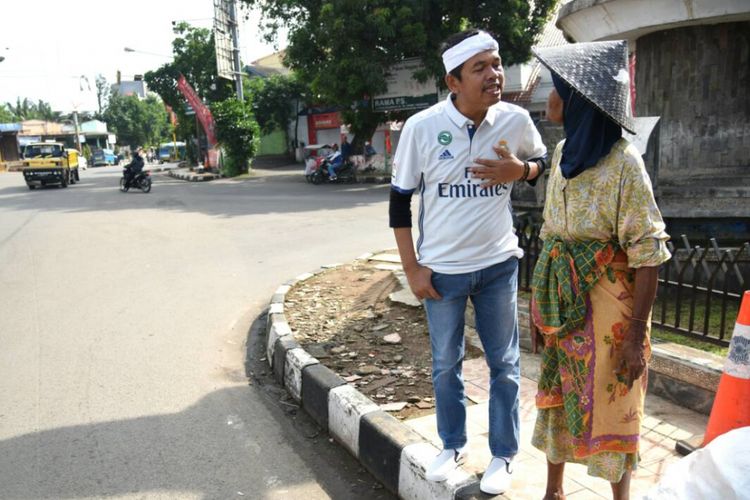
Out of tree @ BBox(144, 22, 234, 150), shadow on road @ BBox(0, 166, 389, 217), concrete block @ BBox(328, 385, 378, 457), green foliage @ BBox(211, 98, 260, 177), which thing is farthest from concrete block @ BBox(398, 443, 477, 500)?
tree @ BBox(144, 22, 234, 150)

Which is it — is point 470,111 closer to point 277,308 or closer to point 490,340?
point 490,340

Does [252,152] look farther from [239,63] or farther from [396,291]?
[396,291]

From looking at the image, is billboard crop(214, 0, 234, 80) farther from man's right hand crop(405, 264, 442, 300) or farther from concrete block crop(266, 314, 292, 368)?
man's right hand crop(405, 264, 442, 300)

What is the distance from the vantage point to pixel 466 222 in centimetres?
240

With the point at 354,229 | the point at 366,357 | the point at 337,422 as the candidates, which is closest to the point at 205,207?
the point at 354,229

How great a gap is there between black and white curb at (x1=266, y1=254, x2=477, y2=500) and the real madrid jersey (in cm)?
93

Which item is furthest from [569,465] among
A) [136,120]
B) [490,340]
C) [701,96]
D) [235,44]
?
[136,120]

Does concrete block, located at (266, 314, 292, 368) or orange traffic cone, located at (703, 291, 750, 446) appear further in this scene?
concrete block, located at (266, 314, 292, 368)

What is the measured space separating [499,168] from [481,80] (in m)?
0.34

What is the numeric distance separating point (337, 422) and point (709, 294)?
2253 mm

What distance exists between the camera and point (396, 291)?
5.78 m

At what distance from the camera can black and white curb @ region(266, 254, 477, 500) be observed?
8.80ft

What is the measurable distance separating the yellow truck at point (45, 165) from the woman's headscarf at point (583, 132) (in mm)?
24505

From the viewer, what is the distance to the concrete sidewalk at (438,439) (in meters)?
2.59
